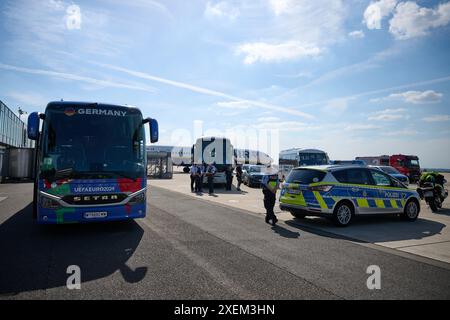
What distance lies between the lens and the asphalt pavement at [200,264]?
4.01 metres

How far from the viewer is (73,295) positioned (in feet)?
12.5

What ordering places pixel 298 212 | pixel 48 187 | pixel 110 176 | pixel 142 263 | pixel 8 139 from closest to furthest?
1. pixel 142 263
2. pixel 48 187
3. pixel 110 176
4. pixel 298 212
5. pixel 8 139

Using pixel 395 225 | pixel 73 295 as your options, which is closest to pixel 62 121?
pixel 73 295

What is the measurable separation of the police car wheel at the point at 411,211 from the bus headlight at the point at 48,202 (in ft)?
32.8

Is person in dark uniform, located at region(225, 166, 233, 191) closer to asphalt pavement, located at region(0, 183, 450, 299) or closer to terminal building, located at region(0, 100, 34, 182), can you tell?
asphalt pavement, located at region(0, 183, 450, 299)

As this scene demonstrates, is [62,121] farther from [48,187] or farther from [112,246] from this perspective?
[112,246]

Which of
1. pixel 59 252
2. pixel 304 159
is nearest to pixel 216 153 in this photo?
pixel 304 159

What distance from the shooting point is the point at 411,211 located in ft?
32.9

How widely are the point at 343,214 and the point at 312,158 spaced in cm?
1887

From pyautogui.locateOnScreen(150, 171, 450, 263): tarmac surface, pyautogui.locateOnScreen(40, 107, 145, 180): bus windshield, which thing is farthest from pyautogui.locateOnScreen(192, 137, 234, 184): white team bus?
pyautogui.locateOnScreen(40, 107, 145, 180): bus windshield

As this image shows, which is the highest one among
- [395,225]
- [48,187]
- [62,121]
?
[62,121]

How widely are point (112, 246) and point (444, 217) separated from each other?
1077 centimetres

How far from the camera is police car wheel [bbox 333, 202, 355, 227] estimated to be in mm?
8773

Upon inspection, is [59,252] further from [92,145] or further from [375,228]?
[375,228]
